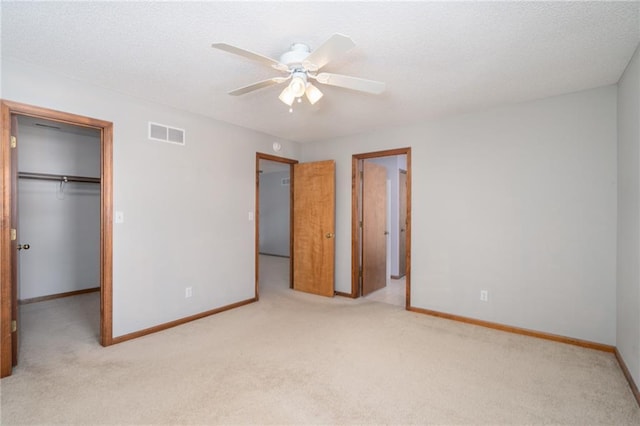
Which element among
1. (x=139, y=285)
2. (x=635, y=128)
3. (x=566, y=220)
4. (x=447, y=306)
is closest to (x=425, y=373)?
(x=447, y=306)

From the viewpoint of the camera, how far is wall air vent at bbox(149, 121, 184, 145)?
A: 10.6ft

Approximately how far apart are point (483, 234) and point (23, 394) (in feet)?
13.8

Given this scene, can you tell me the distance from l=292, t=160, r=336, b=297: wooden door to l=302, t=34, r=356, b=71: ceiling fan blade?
263cm

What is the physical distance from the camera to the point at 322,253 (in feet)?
15.3

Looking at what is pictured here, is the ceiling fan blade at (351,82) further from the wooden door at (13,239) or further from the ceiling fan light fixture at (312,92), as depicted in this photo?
the wooden door at (13,239)

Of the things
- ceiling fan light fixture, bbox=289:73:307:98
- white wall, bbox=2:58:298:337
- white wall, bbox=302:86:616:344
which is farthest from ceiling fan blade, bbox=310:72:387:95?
white wall, bbox=2:58:298:337

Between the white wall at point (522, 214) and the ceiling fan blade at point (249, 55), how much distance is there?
96.8 inches

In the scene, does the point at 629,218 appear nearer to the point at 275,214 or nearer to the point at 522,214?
the point at 522,214

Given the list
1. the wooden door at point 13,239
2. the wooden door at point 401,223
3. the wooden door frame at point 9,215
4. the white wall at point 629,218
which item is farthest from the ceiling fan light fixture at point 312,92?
the wooden door at point 401,223

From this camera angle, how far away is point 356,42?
2.06 m

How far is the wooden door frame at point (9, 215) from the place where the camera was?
2346mm

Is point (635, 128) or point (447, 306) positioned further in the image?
point (447, 306)

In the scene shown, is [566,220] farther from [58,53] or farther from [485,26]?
[58,53]

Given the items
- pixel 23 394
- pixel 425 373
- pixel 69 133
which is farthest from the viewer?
pixel 69 133
